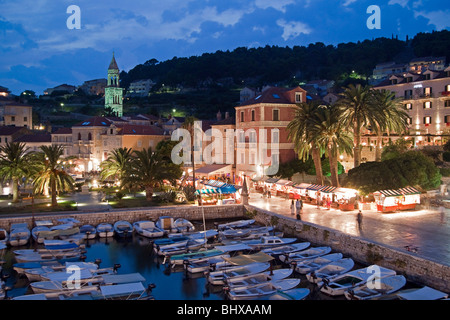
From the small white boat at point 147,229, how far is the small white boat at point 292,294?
15.5m

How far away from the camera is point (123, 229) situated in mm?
34281

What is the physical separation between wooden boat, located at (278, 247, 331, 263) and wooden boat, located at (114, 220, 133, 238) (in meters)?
13.6

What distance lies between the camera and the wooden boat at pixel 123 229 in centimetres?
3375

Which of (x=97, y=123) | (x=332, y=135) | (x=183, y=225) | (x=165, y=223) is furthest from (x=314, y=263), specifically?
(x=97, y=123)

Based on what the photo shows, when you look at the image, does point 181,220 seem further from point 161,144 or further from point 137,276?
point 161,144

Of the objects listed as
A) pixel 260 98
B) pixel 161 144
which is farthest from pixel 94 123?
pixel 260 98

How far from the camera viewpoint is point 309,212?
34.5 metres

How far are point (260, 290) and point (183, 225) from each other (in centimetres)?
1558

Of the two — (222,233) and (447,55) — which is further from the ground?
(447,55)

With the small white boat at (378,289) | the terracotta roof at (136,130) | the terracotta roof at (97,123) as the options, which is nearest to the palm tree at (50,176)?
the small white boat at (378,289)

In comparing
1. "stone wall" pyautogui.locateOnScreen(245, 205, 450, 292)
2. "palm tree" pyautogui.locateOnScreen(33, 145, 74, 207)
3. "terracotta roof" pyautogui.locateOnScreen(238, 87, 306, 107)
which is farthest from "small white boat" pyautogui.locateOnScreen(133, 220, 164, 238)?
"terracotta roof" pyautogui.locateOnScreen(238, 87, 306, 107)

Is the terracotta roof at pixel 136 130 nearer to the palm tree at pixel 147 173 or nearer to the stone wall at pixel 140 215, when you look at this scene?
the palm tree at pixel 147 173

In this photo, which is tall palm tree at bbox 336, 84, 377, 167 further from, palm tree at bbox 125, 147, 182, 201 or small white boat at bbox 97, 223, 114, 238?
small white boat at bbox 97, 223, 114, 238
